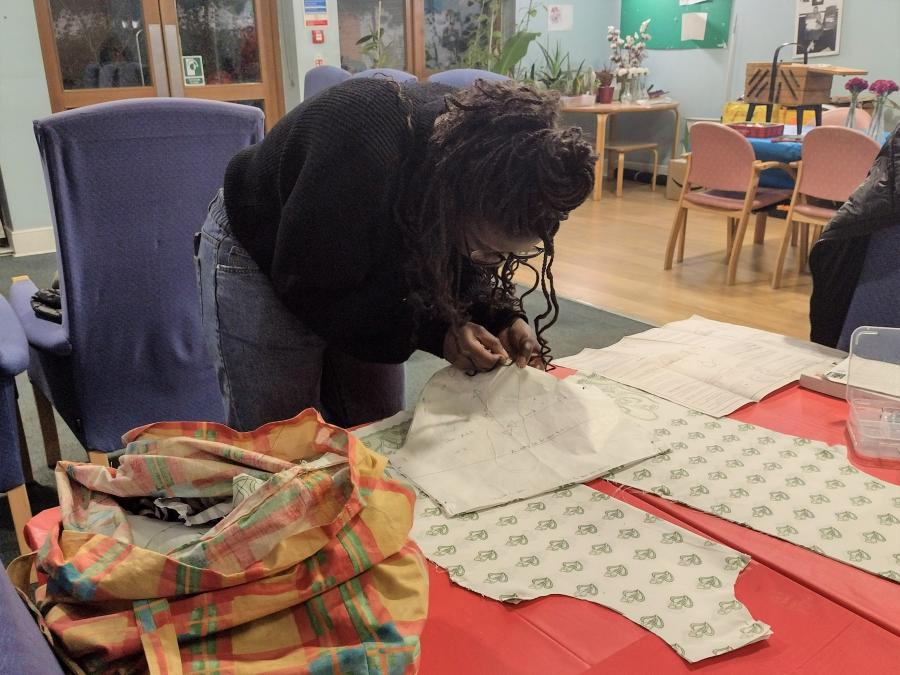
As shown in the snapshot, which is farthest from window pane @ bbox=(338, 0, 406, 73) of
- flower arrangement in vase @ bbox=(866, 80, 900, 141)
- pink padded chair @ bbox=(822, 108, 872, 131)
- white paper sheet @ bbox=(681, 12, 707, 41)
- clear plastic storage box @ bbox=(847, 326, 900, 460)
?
clear plastic storage box @ bbox=(847, 326, 900, 460)

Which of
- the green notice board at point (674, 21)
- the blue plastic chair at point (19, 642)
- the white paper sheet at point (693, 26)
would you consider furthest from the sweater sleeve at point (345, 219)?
the white paper sheet at point (693, 26)

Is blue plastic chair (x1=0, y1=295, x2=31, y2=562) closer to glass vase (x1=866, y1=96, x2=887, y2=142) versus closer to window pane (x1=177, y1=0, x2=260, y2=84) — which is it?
glass vase (x1=866, y1=96, x2=887, y2=142)

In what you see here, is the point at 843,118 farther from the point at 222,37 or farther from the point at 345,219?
the point at 345,219

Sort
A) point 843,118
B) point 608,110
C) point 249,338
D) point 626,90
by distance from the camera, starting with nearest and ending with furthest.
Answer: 1. point 249,338
2. point 843,118
3. point 608,110
4. point 626,90

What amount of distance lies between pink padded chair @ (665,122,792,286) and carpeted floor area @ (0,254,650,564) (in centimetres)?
95

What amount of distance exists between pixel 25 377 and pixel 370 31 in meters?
3.96

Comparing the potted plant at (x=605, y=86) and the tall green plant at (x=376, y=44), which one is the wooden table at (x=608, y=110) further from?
the tall green plant at (x=376, y=44)

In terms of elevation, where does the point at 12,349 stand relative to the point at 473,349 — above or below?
below

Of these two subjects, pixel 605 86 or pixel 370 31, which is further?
pixel 605 86

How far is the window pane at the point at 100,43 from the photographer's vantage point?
4.60m

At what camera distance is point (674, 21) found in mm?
6414

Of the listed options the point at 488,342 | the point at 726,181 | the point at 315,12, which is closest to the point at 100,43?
the point at 315,12

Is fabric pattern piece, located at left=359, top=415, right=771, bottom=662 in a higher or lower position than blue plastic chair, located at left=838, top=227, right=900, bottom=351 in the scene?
lower

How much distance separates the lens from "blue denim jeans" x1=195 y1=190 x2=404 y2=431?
121 centimetres
